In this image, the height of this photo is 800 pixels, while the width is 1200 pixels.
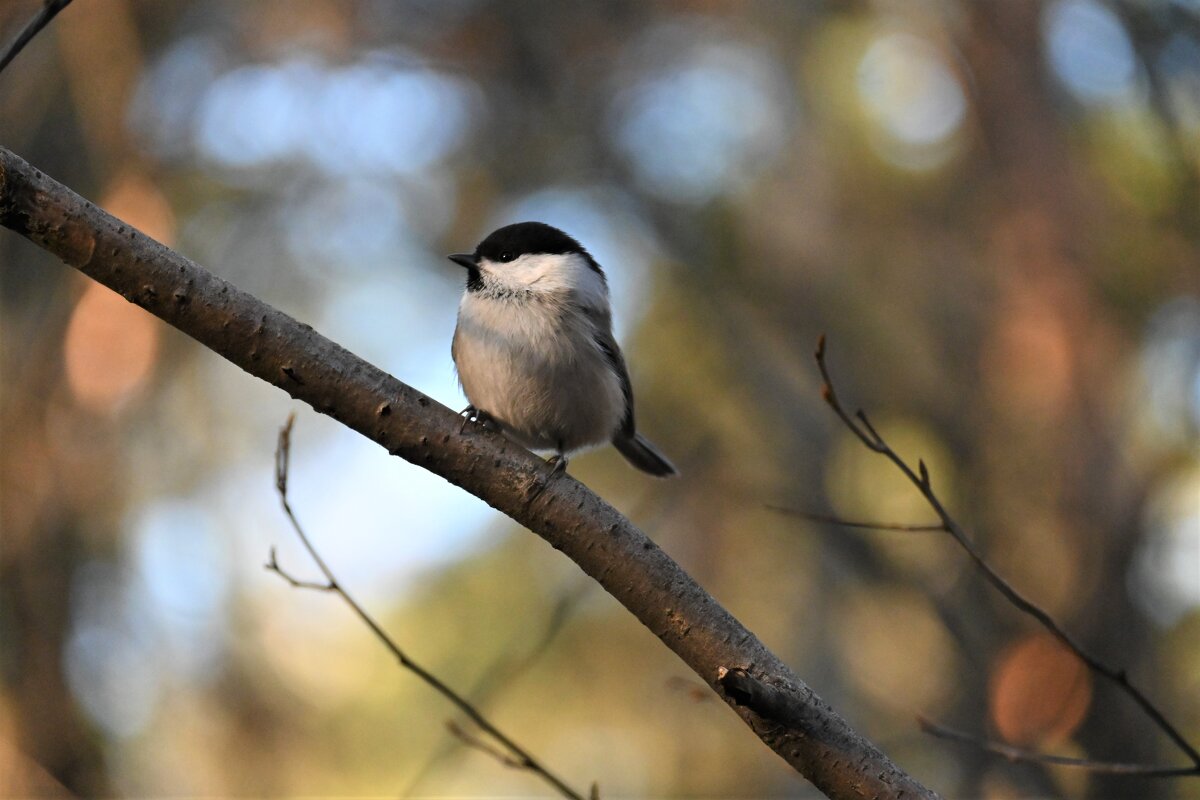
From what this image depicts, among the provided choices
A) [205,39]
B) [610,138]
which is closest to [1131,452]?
[610,138]

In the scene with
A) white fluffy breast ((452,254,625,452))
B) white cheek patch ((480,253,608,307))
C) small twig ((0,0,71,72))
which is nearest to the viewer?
small twig ((0,0,71,72))

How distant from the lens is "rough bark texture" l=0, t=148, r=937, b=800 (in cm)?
178

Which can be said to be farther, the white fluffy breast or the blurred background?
the blurred background

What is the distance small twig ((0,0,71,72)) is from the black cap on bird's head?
1.83 m

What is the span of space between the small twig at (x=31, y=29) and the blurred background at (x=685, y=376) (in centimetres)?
275

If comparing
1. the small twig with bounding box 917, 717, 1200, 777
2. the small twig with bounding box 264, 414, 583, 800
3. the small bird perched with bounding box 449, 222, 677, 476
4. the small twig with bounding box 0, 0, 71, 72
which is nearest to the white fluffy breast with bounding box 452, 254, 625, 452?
the small bird perched with bounding box 449, 222, 677, 476

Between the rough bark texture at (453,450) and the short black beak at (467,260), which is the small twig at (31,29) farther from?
the short black beak at (467,260)

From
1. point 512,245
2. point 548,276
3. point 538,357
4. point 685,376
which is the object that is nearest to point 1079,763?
point 538,357

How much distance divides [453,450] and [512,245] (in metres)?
1.68

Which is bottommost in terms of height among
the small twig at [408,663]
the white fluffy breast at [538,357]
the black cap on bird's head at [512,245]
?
the small twig at [408,663]

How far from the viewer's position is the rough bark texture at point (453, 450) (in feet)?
5.84

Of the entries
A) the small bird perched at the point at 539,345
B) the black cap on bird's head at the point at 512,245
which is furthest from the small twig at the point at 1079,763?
the black cap on bird's head at the point at 512,245

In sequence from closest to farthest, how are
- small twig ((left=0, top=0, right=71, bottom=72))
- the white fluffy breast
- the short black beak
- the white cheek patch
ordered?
small twig ((left=0, top=0, right=71, bottom=72)), the white fluffy breast, the white cheek patch, the short black beak

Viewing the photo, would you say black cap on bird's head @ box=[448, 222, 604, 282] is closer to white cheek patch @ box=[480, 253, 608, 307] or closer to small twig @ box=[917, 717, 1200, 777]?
white cheek patch @ box=[480, 253, 608, 307]
